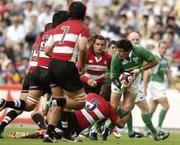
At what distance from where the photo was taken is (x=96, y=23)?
30.1 m

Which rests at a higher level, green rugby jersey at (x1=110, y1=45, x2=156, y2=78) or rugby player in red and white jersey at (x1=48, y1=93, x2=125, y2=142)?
green rugby jersey at (x1=110, y1=45, x2=156, y2=78)

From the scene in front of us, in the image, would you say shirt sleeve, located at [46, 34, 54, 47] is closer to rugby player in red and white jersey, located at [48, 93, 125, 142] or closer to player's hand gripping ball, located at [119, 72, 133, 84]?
rugby player in red and white jersey, located at [48, 93, 125, 142]

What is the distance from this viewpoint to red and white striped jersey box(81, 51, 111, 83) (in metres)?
18.1

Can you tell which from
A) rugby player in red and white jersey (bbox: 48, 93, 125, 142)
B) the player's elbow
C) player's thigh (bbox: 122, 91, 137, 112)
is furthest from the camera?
player's thigh (bbox: 122, 91, 137, 112)

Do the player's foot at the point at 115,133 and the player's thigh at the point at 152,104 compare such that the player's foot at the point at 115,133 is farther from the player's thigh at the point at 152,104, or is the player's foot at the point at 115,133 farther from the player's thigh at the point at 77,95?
the player's thigh at the point at 77,95

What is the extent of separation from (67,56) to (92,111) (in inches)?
59.5

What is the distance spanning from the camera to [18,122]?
24.3m

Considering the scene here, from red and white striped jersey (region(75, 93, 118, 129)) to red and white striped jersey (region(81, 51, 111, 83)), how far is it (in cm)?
207

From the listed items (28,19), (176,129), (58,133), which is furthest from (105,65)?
(28,19)

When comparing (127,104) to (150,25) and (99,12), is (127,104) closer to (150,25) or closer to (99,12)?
(150,25)

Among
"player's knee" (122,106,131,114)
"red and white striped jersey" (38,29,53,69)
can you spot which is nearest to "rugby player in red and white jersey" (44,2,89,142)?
"red and white striped jersey" (38,29,53,69)

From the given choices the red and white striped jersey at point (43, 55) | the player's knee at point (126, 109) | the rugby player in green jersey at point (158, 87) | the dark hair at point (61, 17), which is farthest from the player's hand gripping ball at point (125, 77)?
the rugby player in green jersey at point (158, 87)

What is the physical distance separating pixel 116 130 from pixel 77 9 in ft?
15.9

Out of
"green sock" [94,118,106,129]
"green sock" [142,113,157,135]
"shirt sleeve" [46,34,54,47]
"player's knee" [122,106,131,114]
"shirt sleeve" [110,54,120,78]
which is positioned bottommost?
"green sock" [142,113,157,135]
